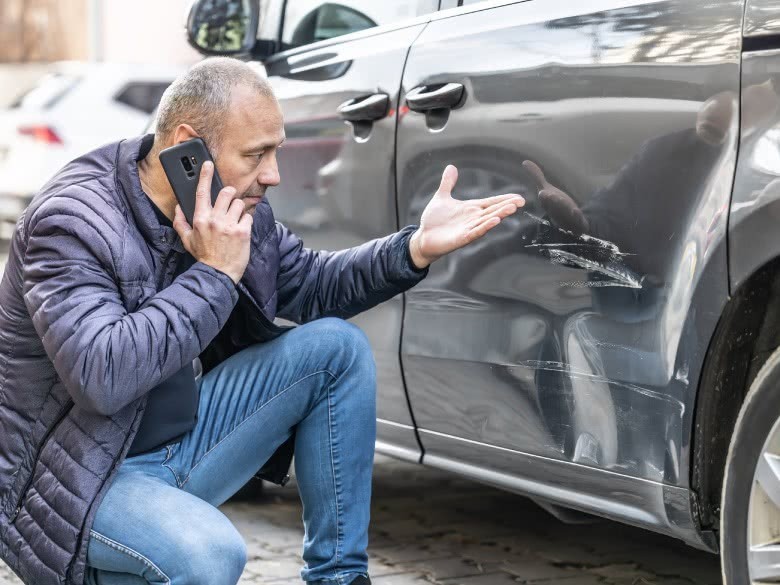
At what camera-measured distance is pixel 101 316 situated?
221cm

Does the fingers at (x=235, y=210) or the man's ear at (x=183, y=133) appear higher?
the man's ear at (x=183, y=133)

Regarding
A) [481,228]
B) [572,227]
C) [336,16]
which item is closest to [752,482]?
[572,227]

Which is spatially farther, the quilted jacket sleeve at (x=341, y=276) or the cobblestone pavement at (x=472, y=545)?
the cobblestone pavement at (x=472, y=545)

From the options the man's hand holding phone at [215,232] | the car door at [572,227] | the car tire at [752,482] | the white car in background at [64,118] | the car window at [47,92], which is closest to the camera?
the car tire at [752,482]

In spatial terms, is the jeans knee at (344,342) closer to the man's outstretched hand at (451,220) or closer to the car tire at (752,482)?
the man's outstretched hand at (451,220)

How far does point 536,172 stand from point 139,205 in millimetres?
810

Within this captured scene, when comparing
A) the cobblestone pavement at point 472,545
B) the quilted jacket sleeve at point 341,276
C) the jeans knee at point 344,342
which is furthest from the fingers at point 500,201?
the cobblestone pavement at point 472,545

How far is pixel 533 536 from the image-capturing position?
3.63 meters

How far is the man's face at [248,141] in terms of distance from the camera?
2414 millimetres

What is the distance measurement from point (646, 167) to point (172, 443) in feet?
3.56

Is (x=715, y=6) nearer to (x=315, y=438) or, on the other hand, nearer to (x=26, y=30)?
(x=315, y=438)

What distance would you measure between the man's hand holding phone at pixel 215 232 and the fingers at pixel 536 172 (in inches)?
24.3

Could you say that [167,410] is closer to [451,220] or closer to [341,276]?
[341,276]

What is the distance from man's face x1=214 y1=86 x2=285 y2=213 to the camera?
2.41 metres
